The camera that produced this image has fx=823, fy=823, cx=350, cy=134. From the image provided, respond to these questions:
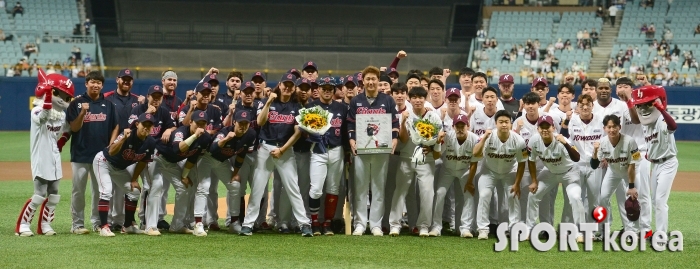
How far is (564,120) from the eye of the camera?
10469mm

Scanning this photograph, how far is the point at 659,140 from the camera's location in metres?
9.48

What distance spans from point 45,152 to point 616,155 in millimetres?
6610

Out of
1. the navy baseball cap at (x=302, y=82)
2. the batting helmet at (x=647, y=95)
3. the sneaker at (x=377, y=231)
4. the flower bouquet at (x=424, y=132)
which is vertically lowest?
the sneaker at (x=377, y=231)

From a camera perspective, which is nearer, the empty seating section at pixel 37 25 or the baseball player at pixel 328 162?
the baseball player at pixel 328 162

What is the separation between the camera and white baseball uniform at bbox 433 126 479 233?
Answer: 10.0 meters

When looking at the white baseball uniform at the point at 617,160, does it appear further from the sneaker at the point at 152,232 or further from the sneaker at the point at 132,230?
the sneaker at the point at 132,230

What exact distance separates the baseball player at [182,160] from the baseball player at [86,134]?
0.66 metres

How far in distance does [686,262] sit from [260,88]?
17.7 feet

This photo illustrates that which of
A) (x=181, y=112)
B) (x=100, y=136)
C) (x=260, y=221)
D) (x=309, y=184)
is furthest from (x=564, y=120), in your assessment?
(x=100, y=136)

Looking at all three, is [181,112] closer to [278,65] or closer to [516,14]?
[278,65]

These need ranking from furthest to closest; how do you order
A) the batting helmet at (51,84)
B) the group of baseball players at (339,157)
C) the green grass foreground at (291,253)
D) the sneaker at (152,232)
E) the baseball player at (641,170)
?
the sneaker at (152,232) → the baseball player at (641,170) → the group of baseball players at (339,157) → the batting helmet at (51,84) → the green grass foreground at (291,253)

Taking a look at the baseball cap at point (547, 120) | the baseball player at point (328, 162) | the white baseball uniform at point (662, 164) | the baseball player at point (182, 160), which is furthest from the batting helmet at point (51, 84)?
the white baseball uniform at point (662, 164)

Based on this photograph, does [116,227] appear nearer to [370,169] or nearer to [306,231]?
[306,231]

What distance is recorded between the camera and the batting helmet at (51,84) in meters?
9.27
